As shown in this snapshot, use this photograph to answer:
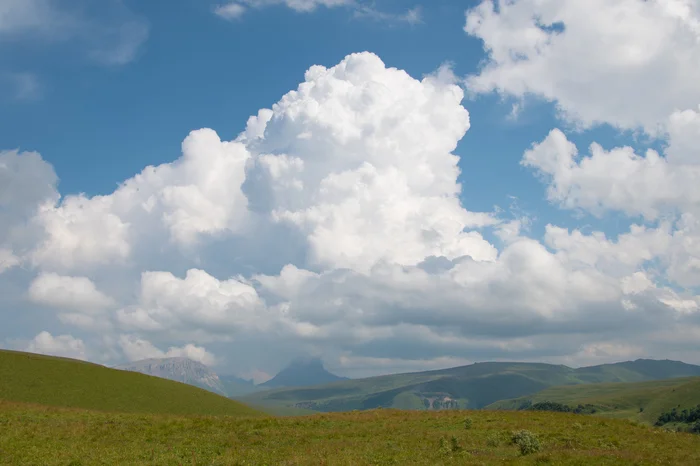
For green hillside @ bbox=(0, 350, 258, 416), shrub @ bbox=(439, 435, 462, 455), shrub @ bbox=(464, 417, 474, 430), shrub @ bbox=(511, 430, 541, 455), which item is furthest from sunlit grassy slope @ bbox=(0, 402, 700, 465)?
green hillside @ bbox=(0, 350, 258, 416)

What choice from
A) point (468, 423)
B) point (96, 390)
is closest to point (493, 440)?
point (468, 423)

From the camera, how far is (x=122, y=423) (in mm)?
50719

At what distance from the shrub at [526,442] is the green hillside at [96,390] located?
64.0 m

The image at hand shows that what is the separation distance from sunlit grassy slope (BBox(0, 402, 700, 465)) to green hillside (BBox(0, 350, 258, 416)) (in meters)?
31.4

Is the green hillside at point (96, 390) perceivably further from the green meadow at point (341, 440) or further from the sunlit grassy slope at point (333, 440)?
the sunlit grassy slope at point (333, 440)

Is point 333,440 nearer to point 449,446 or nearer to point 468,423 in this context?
point 449,446

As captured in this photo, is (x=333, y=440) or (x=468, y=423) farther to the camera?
(x=468, y=423)

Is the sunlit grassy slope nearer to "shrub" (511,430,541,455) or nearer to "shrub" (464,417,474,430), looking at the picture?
"shrub" (464,417,474,430)

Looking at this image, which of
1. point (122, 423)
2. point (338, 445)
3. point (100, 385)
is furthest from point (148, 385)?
point (338, 445)

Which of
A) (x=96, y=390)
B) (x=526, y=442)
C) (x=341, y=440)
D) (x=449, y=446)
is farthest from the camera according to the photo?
(x=96, y=390)

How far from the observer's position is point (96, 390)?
302 ft

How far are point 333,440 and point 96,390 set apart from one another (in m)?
66.1

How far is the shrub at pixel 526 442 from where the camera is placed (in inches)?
1404

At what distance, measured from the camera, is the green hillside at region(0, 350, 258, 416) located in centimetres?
8644
